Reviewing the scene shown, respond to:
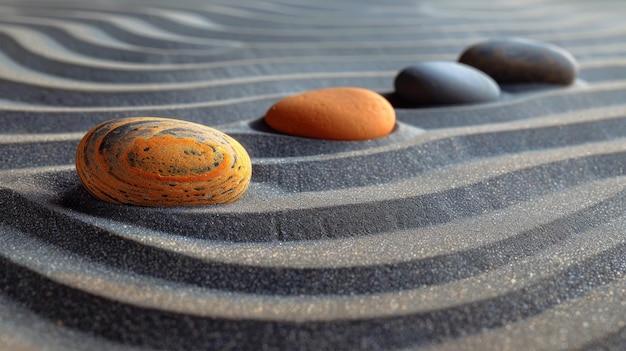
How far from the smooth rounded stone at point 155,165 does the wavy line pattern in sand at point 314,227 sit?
0.04m

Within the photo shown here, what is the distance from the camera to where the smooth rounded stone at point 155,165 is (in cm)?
133

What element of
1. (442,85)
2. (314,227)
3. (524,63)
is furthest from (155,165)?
(524,63)

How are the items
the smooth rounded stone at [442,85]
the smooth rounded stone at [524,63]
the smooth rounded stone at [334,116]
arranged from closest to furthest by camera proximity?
the smooth rounded stone at [334,116] < the smooth rounded stone at [442,85] < the smooth rounded stone at [524,63]

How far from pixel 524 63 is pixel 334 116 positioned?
110 cm

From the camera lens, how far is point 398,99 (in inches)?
91.9

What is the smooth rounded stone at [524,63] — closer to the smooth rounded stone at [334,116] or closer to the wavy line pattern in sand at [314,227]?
the wavy line pattern in sand at [314,227]

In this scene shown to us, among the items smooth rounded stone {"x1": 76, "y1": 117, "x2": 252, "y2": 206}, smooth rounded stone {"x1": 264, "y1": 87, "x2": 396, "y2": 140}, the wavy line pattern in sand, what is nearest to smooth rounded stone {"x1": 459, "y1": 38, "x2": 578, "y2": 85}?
the wavy line pattern in sand

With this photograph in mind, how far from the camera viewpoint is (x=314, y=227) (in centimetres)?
137

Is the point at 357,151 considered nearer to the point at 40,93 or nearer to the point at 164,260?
the point at 164,260

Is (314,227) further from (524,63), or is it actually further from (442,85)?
(524,63)

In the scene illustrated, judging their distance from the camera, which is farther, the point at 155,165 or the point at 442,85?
the point at 442,85

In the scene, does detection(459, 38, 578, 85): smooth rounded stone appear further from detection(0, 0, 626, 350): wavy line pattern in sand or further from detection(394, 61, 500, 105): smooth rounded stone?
detection(394, 61, 500, 105): smooth rounded stone

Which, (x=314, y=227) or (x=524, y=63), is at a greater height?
(x=524, y=63)

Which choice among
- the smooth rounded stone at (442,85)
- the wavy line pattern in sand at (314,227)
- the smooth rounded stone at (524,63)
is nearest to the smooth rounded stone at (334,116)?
the wavy line pattern in sand at (314,227)
